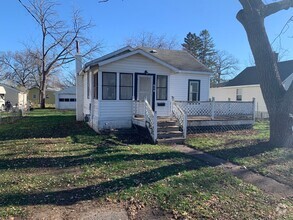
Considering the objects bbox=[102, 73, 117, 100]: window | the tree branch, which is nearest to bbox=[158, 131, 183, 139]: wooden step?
bbox=[102, 73, 117, 100]: window

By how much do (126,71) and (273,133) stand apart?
6972mm

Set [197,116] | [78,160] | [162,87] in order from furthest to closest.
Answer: [197,116] < [162,87] < [78,160]

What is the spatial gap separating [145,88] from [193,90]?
17.7ft

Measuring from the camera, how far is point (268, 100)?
9555mm

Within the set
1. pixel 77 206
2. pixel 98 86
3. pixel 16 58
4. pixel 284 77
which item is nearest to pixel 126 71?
pixel 98 86

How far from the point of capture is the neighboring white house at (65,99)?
40.0 metres

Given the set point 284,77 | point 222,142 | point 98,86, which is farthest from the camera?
point 284,77

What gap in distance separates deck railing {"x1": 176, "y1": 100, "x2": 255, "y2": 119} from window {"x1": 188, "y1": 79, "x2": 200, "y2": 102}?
3.32 metres

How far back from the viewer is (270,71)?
9398 millimetres

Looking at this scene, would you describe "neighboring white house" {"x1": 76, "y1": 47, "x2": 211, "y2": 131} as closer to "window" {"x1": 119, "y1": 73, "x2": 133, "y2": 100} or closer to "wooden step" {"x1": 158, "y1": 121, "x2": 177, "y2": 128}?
"window" {"x1": 119, "y1": 73, "x2": 133, "y2": 100}

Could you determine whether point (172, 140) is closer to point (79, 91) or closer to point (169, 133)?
point (169, 133)

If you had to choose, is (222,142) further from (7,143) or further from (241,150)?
(7,143)

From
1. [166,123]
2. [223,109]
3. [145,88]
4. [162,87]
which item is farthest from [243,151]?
[145,88]

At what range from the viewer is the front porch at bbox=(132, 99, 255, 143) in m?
10.8
